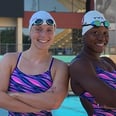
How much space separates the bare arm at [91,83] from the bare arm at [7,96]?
321mm

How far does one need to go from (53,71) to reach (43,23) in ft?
1.03

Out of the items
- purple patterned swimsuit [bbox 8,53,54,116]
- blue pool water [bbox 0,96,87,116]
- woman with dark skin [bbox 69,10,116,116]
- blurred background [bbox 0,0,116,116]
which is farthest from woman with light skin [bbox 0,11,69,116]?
blurred background [bbox 0,0,116,116]

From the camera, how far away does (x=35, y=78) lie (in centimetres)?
251

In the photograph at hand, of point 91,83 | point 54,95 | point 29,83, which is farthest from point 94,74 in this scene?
point 29,83

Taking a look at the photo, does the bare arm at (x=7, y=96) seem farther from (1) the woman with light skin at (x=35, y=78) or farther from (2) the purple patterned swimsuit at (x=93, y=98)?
(2) the purple patterned swimsuit at (x=93, y=98)

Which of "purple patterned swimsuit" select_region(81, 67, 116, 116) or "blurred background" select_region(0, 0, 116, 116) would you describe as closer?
"purple patterned swimsuit" select_region(81, 67, 116, 116)

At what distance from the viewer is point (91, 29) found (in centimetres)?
247

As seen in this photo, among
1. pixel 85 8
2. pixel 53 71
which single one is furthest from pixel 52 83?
pixel 85 8

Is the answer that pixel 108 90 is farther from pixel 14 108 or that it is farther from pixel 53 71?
pixel 14 108

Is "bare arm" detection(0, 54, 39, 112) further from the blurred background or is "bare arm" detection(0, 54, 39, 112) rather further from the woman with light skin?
the blurred background

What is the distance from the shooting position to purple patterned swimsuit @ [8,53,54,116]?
8.20ft

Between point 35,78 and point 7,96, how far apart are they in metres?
0.21

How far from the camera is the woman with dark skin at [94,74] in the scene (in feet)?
7.61

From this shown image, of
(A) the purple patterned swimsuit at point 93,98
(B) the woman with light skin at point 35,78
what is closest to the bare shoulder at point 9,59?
(B) the woman with light skin at point 35,78
